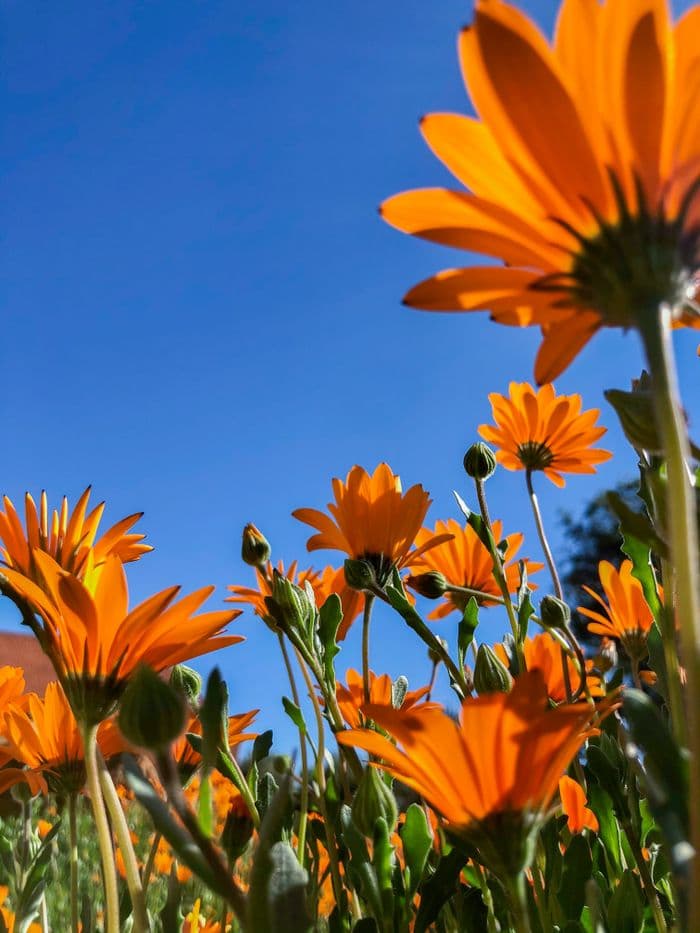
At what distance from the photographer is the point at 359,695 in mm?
1307

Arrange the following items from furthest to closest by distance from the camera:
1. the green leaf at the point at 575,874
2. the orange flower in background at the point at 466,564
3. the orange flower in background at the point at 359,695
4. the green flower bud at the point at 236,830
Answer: the orange flower in background at the point at 466,564
the orange flower in background at the point at 359,695
the green flower bud at the point at 236,830
the green leaf at the point at 575,874

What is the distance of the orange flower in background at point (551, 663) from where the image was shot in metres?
1.29

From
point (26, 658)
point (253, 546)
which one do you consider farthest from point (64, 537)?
point (26, 658)

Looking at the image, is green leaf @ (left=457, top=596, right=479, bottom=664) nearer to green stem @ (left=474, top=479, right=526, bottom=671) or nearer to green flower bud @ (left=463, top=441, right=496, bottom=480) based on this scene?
green stem @ (left=474, top=479, right=526, bottom=671)

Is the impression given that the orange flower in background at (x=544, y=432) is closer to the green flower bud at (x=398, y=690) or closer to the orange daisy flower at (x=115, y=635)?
the green flower bud at (x=398, y=690)

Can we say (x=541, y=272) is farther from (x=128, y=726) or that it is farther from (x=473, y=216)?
(x=128, y=726)

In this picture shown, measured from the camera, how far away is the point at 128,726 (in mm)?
480

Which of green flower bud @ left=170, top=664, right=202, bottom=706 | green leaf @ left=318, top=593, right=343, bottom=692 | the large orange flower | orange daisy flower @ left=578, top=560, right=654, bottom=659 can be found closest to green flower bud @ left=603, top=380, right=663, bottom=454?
the large orange flower

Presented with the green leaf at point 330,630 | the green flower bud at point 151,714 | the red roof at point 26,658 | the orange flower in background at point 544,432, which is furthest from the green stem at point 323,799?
the red roof at point 26,658

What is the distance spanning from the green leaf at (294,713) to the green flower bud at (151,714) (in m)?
0.67

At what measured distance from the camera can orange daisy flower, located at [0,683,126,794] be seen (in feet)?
3.57

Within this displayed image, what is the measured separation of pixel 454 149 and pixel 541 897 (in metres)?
0.71

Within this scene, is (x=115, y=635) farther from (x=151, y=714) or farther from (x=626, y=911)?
(x=626, y=911)

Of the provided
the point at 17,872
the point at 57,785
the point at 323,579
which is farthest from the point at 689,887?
the point at 17,872
